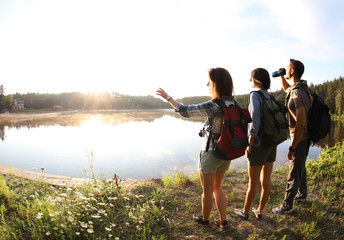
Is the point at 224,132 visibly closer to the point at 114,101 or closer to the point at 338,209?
the point at 338,209

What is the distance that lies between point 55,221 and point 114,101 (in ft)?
317

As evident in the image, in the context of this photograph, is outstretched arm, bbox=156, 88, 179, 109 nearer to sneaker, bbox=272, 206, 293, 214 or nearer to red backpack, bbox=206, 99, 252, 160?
red backpack, bbox=206, 99, 252, 160

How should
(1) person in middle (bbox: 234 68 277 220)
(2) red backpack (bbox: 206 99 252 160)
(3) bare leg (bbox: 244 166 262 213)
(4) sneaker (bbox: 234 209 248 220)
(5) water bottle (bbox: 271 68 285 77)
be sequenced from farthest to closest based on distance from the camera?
(5) water bottle (bbox: 271 68 285 77)
(4) sneaker (bbox: 234 209 248 220)
(3) bare leg (bbox: 244 166 262 213)
(1) person in middle (bbox: 234 68 277 220)
(2) red backpack (bbox: 206 99 252 160)

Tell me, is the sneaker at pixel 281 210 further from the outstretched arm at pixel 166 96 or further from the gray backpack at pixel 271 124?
the outstretched arm at pixel 166 96

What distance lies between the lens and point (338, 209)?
3129 mm

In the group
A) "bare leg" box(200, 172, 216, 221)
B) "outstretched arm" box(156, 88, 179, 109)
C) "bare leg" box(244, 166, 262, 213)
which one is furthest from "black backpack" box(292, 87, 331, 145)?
"outstretched arm" box(156, 88, 179, 109)

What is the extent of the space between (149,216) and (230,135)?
173 centimetres

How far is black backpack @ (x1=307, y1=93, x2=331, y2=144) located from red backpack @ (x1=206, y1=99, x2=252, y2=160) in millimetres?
1355

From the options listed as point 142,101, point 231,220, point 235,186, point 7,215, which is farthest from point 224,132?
point 142,101

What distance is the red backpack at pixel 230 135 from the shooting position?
2086 mm

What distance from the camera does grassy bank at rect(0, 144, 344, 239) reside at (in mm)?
2354

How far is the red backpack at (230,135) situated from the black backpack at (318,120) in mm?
1355

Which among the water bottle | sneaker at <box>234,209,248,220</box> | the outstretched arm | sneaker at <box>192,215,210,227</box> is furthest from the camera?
the water bottle

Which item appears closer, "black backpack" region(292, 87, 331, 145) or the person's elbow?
the person's elbow
